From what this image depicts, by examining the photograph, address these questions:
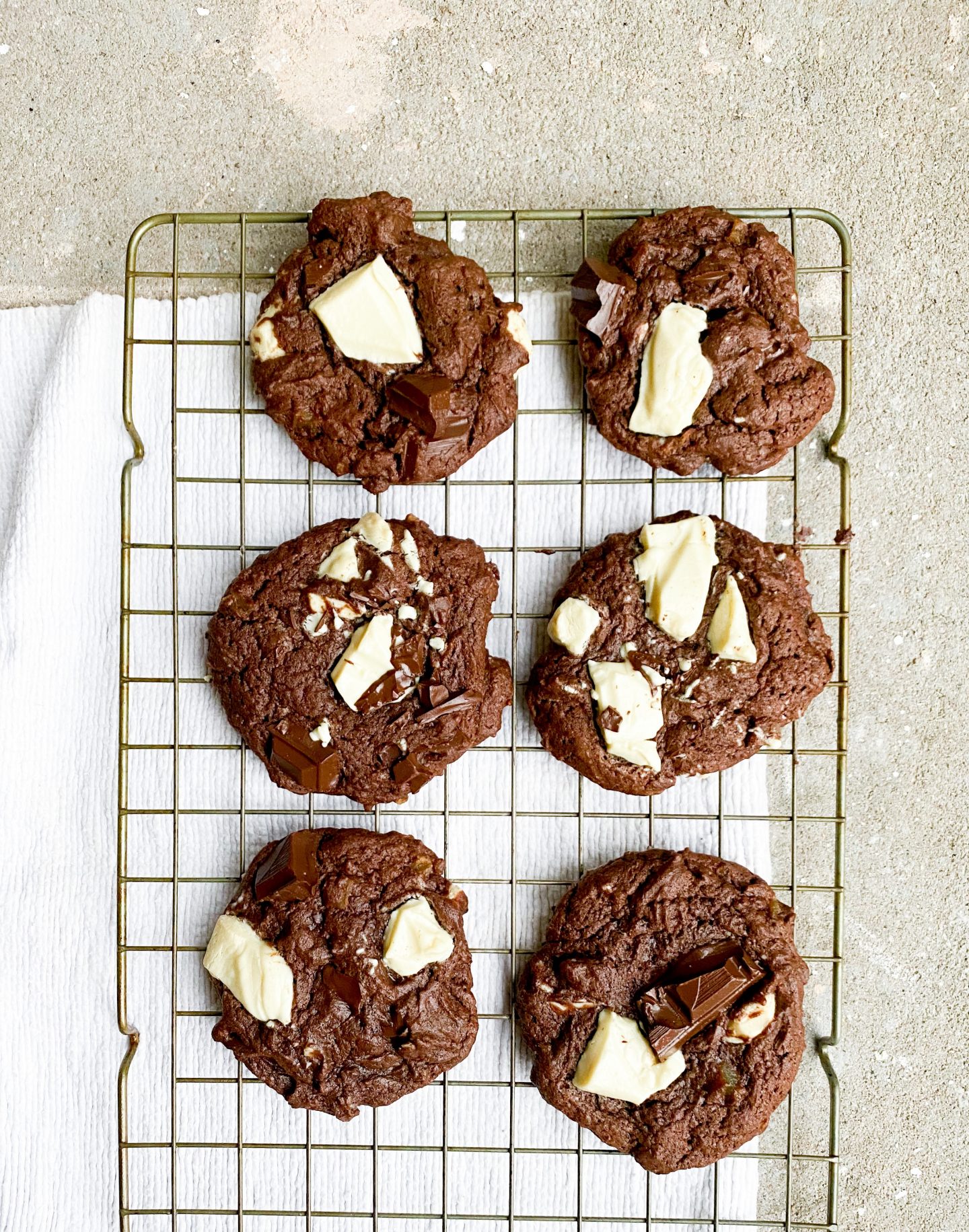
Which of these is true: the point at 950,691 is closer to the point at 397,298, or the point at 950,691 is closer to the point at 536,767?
the point at 536,767

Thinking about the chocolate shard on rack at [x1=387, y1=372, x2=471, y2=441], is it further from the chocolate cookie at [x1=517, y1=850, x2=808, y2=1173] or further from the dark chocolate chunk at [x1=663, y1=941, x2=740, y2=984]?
the dark chocolate chunk at [x1=663, y1=941, x2=740, y2=984]

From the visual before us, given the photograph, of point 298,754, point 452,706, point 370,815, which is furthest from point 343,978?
point 452,706

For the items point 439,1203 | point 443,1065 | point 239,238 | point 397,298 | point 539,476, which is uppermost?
point 239,238

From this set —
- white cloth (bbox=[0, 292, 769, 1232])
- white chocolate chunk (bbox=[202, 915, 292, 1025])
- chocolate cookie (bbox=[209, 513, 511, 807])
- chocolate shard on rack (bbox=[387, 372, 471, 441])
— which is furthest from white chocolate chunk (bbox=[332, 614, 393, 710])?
white chocolate chunk (bbox=[202, 915, 292, 1025])

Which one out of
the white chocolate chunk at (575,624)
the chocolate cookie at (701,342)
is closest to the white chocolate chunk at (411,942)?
the white chocolate chunk at (575,624)

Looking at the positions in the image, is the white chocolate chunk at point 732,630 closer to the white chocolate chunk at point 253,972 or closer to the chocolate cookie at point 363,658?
the chocolate cookie at point 363,658

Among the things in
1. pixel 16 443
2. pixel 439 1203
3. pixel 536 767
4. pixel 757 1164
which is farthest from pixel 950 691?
pixel 16 443
